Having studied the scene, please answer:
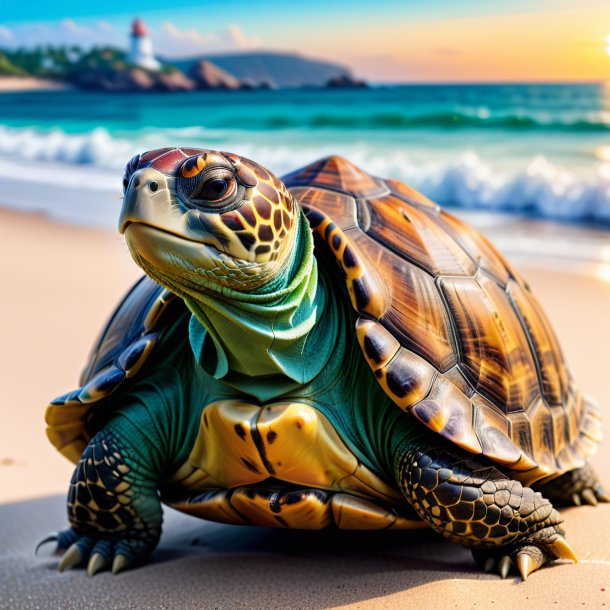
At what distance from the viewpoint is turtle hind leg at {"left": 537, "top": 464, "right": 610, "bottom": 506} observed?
9.79 ft

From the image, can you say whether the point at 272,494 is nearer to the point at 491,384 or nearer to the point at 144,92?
the point at 491,384

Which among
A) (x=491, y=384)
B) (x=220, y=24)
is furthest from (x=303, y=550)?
(x=220, y=24)

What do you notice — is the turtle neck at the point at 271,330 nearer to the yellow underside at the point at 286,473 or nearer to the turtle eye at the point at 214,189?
the yellow underside at the point at 286,473

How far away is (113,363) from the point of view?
2.58 metres

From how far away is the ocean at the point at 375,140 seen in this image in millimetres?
10828

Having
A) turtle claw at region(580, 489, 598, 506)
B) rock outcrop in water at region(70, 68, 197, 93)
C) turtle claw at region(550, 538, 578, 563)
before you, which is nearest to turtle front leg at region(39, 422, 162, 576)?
turtle claw at region(550, 538, 578, 563)

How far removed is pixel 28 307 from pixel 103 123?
2299 cm

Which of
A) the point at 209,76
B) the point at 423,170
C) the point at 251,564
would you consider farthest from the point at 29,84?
the point at 251,564

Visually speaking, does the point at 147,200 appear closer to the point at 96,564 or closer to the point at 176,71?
the point at 96,564

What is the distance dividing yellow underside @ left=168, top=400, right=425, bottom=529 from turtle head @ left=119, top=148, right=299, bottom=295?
Result: 0.39 meters

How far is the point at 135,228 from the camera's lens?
1.92 m

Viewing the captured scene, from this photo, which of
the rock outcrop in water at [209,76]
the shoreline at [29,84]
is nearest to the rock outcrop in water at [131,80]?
the rock outcrop in water at [209,76]

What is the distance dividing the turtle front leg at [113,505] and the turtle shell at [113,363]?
13cm

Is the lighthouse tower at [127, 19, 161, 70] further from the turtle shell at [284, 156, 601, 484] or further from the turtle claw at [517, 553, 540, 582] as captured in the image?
the turtle claw at [517, 553, 540, 582]
